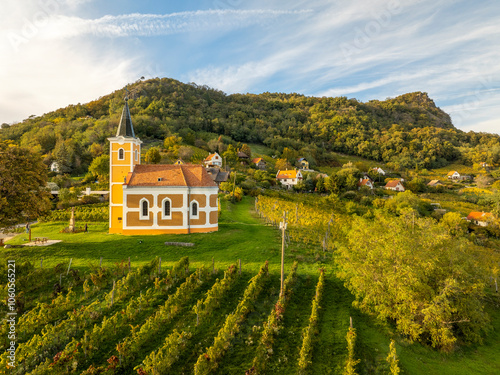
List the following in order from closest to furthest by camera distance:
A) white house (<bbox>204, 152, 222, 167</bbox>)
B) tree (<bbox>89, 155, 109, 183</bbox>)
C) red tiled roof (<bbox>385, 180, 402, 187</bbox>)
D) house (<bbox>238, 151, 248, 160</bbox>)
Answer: tree (<bbox>89, 155, 109, 183</bbox>)
white house (<bbox>204, 152, 222, 167</bbox>)
red tiled roof (<bbox>385, 180, 402, 187</bbox>)
house (<bbox>238, 151, 248, 160</bbox>)

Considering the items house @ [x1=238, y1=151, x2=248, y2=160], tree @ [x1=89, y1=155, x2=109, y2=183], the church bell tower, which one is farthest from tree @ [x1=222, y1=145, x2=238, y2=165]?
the church bell tower

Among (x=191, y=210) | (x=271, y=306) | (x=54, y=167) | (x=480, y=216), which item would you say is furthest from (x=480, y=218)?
(x=54, y=167)

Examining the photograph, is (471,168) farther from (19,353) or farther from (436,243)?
(19,353)

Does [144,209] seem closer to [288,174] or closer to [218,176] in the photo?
[218,176]

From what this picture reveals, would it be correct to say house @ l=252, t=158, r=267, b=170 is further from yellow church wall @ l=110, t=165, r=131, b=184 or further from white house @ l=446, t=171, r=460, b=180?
white house @ l=446, t=171, r=460, b=180

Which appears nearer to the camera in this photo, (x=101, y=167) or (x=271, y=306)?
(x=271, y=306)
